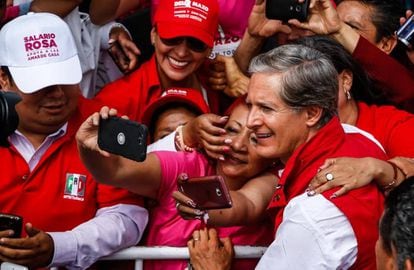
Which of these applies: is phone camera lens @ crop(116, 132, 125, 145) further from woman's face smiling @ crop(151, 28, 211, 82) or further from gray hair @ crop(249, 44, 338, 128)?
woman's face smiling @ crop(151, 28, 211, 82)

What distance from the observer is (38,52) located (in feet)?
15.8

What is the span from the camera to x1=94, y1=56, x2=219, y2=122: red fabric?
4.97 meters

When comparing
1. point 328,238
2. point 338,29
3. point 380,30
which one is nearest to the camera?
point 328,238

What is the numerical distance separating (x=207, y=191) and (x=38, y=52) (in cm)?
118

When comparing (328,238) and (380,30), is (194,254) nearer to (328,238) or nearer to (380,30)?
(328,238)

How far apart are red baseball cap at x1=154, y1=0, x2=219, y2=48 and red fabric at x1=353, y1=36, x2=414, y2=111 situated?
0.69m

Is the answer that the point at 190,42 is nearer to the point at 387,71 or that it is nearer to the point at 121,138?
the point at 387,71

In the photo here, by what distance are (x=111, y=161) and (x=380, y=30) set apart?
163 centimetres

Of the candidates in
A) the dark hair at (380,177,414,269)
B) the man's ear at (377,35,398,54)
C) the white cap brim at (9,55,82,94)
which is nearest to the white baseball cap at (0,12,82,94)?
the white cap brim at (9,55,82,94)

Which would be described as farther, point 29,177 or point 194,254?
point 29,177

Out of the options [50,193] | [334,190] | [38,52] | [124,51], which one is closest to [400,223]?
[334,190]

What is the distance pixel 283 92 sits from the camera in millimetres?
4145

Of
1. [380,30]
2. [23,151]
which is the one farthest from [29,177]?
[380,30]

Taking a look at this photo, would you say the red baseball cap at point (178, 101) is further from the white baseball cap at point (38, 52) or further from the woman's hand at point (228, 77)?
the white baseball cap at point (38, 52)
